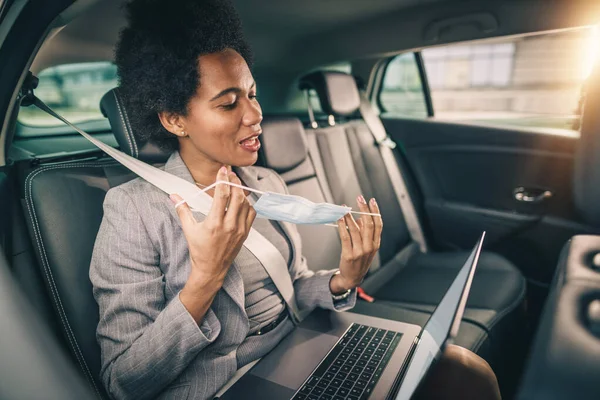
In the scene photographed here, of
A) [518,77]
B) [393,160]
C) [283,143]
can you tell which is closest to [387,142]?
[393,160]

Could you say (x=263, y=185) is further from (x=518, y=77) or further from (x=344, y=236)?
(x=518, y=77)

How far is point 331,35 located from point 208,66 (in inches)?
64.0

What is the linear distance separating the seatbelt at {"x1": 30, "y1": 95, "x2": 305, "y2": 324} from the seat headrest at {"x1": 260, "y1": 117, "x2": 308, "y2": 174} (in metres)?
0.58

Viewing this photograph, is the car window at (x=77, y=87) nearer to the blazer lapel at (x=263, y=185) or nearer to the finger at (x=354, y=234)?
the blazer lapel at (x=263, y=185)

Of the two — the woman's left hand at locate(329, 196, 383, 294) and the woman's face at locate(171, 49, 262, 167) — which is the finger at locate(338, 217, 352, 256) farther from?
the woman's face at locate(171, 49, 262, 167)

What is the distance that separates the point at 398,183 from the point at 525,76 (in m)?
0.98

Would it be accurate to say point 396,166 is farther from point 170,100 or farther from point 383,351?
point 170,100

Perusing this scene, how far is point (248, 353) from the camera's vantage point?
3.50 feet

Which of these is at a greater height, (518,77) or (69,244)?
(69,244)

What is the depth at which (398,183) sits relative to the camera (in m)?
2.33

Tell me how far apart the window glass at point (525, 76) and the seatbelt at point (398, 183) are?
44 centimetres

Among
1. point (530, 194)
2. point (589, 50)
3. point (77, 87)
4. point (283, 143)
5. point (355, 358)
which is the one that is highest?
point (77, 87)

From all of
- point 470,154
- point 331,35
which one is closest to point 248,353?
point 470,154

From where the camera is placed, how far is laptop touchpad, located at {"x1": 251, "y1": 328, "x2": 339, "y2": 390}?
0.97 m
